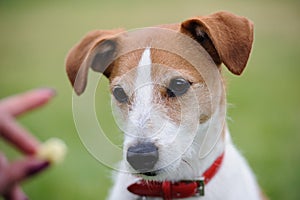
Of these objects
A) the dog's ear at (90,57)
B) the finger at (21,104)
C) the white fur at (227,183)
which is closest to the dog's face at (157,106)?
the dog's ear at (90,57)

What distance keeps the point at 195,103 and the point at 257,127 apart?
3.89 metres

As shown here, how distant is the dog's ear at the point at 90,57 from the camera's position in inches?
116

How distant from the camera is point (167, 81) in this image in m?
2.65

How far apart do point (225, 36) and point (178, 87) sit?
33cm

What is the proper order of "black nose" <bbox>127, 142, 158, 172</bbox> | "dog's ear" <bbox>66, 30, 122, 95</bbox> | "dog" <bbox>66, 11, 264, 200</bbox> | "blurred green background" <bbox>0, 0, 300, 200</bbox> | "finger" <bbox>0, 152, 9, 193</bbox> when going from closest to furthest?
"finger" <bbox>0, 152, 9, 193</bbox> < "black nose" <bbox>127, 142, 158, 172</bbox> < "dog" <bbox>66, 11, 264, 200</bbox> < "dog's ear" <bbox>66, 30, 122, 95</bbox> < "blurred green background" <bbox>0, 0, 300, 200</bbox>

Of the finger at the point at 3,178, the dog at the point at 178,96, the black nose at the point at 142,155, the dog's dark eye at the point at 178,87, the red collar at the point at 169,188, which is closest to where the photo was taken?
the finger at the point at 3,178

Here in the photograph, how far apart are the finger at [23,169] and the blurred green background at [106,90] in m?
1.23

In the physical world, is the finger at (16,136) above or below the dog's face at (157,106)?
above

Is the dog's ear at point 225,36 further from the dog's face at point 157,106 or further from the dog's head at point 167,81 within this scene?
the dog's face at point 157,106

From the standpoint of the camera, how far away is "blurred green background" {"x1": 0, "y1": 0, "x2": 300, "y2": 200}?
17.2 feet

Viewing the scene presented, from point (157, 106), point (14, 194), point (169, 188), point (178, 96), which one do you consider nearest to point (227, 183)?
point (169, 188)

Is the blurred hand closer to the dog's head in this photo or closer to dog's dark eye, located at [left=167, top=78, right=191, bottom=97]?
the dog's head

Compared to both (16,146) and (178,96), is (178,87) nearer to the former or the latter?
(178,96)

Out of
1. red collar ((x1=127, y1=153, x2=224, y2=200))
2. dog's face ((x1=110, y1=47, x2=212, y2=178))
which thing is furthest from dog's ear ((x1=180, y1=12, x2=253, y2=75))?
red collar ((x1=127, y1=153, x2=224, y2=200))
